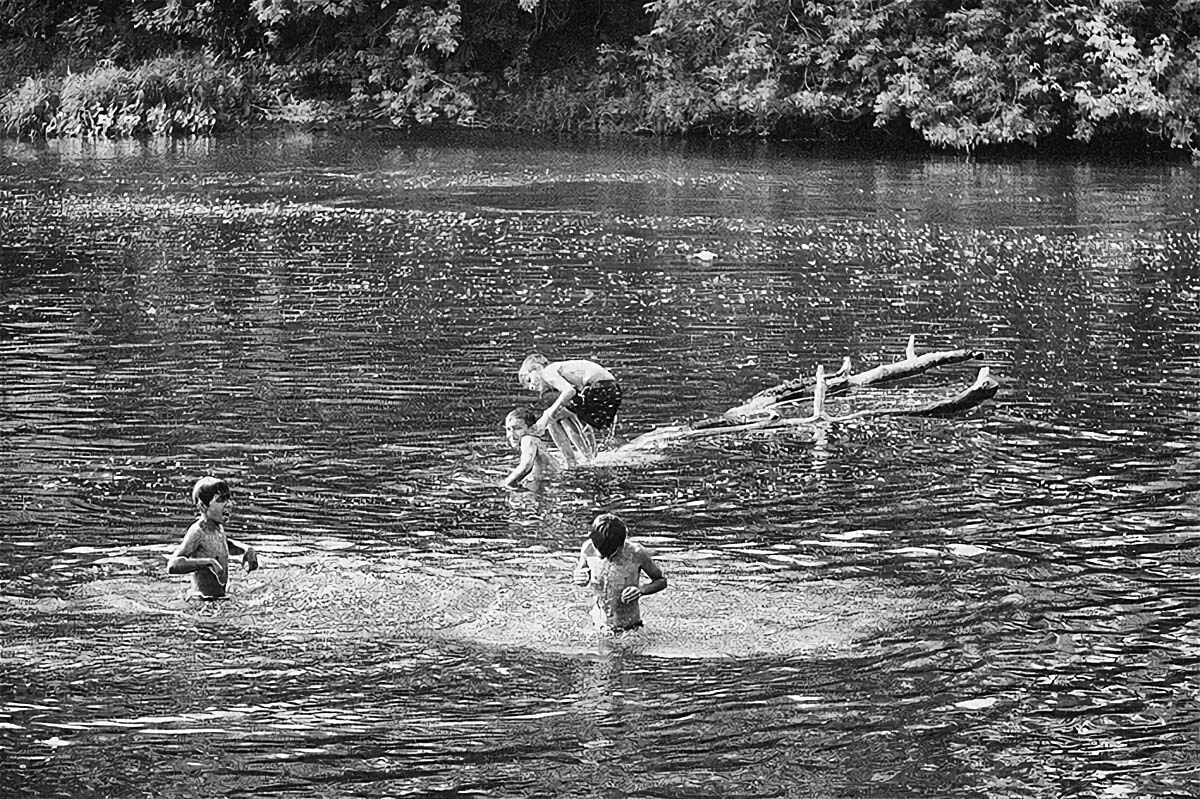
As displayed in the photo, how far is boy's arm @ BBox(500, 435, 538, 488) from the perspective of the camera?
50.5ft

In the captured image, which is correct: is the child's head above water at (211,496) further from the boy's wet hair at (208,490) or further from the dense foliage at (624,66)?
the dense foliage at (624,66)

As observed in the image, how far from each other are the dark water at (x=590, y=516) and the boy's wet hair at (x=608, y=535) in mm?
682

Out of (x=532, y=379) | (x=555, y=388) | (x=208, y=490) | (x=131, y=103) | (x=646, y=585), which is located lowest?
(x=646, y=585)

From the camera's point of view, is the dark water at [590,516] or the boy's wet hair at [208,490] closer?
the dark water at [590,516]

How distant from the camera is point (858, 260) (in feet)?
93.6

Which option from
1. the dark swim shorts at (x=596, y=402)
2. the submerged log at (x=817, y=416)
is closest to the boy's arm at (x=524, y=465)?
the dark swim shorts at (x=596, y=402)

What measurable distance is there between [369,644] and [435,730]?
150 centimetres

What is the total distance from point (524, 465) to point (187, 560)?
13.8 feet

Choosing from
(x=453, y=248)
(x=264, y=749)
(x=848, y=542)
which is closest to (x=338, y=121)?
(x=453, y=248)

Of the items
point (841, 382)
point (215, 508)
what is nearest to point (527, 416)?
point (841, 382)

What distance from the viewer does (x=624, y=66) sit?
2085 inches

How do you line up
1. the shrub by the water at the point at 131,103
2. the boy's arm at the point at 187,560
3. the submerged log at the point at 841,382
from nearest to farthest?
the boy's arm at the point at 187,560 → the submerged log at the point at 841,382 → the shrub by the water at the point at 131,103

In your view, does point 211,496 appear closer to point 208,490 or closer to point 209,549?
point 208,490

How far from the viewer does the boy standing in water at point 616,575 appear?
11289mm
